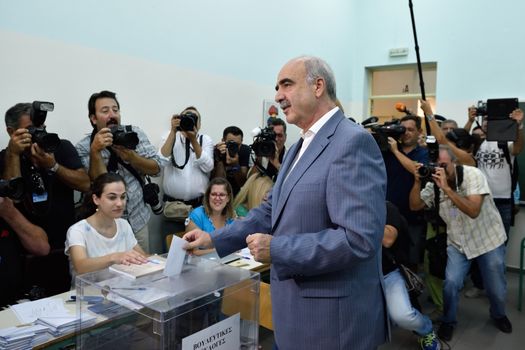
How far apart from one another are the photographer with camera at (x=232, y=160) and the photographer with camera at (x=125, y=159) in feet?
2.61

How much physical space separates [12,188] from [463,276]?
9.97ft

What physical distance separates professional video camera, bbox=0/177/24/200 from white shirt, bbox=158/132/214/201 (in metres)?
1.59

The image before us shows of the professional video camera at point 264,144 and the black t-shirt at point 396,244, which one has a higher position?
the professional video camera at point 264,144

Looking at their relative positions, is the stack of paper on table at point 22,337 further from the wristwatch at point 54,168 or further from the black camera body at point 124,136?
the black camera body at point 124,136

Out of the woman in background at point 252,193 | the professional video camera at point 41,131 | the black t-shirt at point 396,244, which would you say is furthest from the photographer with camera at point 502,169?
the professional video camera at point 41,131

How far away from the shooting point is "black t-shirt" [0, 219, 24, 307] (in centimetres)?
210

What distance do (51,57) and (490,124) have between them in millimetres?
3851

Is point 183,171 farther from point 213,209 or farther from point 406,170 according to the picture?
point 406,170

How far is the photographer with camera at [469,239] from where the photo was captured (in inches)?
122

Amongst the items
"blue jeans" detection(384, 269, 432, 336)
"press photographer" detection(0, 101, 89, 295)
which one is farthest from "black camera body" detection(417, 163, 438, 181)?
"press photographer" detection(0, 101, 89, 295)

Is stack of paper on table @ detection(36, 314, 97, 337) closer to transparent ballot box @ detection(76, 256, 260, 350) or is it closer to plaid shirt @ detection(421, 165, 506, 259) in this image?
transparent ballot box @ detection(76, 256, 260, 350)

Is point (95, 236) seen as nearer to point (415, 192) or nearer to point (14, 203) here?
point (14, 203)

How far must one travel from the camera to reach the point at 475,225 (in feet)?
10.5

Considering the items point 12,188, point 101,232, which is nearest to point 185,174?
point 101,232
